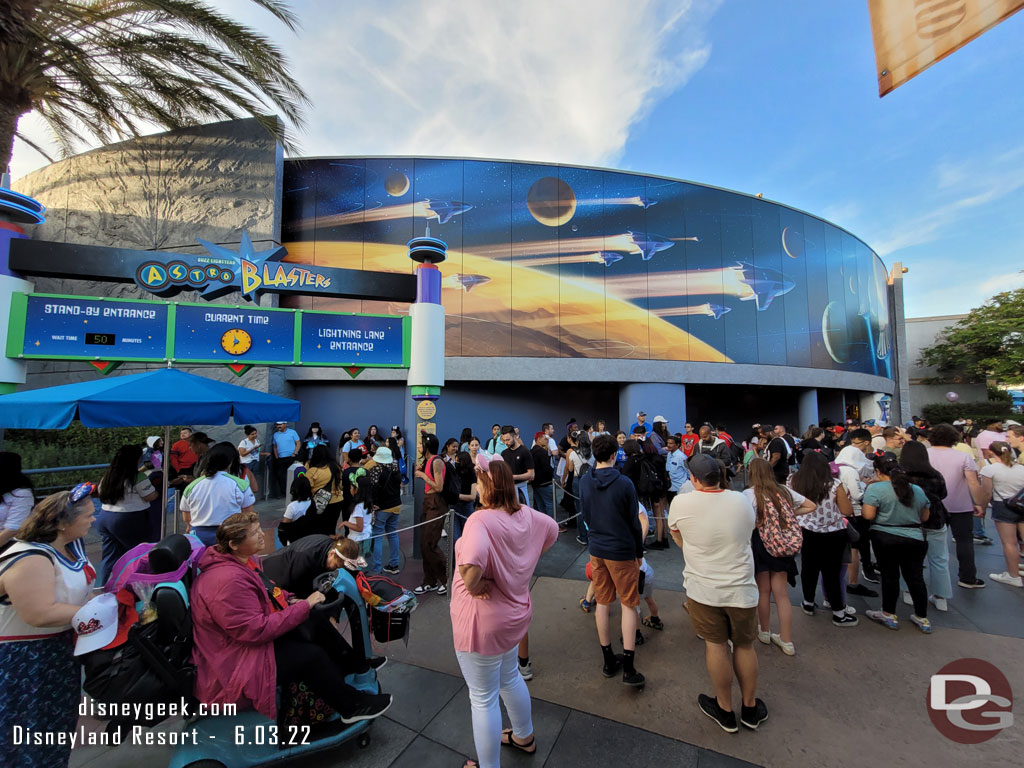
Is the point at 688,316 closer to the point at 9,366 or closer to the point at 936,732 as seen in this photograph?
the point at 936,732

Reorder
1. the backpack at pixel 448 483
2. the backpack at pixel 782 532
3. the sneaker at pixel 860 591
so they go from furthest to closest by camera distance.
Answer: the backpack at pixel 448 483 → the sneaker at pixel 860 591 → the backpack at pixel 782 532

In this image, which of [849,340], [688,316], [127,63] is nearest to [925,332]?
[849,340]

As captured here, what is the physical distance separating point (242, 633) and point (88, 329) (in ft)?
22.4

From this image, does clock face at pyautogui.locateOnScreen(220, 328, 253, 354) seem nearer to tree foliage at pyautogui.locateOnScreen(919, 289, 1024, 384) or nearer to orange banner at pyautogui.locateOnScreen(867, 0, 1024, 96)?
orange banner at pyautogui.locateOnScreen(867, 0, 1024, 96)

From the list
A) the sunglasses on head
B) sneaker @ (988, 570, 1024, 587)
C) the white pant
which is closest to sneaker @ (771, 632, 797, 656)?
the white pant

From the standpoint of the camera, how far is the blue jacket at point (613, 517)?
334 centimetres

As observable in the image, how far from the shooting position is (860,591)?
4.61 meters

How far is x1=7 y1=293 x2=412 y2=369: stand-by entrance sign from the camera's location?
6.24 metres

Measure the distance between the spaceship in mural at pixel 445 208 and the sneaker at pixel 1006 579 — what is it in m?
13.7

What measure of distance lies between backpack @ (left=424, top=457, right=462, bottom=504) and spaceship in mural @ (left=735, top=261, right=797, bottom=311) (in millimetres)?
14033

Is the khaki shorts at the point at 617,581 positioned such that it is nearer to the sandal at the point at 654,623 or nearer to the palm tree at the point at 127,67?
the sandal at the point at 654,623

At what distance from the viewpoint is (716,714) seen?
282cm

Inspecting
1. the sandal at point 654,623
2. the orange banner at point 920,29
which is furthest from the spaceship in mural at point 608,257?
the sandal at point 654,623

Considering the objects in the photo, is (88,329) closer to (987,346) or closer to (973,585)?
(973,585)
